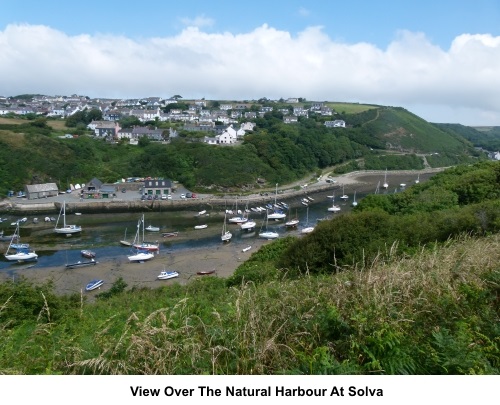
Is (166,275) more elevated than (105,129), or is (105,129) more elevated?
(105,129)

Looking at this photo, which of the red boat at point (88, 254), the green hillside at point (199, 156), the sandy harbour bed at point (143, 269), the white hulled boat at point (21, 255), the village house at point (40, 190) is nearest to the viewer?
the sandy harbour bed at point (143, 269)

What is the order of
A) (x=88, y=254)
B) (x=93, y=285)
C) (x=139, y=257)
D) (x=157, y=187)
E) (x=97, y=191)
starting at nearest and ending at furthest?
1. (x=93, y=285)
2. (x=139, y=257)
3. (x=88, y=254)
4. (x=97, y=191)
5. (x=157, y=187)

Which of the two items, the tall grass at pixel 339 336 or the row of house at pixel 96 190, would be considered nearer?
the tall grass at pixel 339 336

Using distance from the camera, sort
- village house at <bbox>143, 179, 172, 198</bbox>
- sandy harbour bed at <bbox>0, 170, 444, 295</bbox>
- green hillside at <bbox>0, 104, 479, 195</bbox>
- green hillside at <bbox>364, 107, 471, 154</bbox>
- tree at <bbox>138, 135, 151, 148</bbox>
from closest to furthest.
→ sandy harbour bed at <bbox>0, 170, 444, 295</bbox> → village house at <bbox>143, 179, 172, 198</bbox> → green hillside at <bbox>0, 104, 479, 195</bbox> → tree at <bbox>138, 135, 151, 148</bbox> → green hillside at <bbox>364, 107, 471, 154</bbox>

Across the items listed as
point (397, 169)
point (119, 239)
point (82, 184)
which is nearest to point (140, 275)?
point (119, 239)

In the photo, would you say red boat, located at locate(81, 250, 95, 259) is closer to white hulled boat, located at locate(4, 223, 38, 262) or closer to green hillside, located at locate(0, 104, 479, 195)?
white hulled boat, located at locate(4, 223, 38, 262)

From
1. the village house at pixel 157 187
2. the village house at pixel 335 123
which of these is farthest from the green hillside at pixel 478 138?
the village house at pixel 157 187

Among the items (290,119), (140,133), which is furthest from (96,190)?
(290,119)

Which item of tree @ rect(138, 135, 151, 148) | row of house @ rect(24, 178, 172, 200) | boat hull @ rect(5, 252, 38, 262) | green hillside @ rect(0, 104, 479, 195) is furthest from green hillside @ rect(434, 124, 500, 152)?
boat hull @ rect(5, 252, 38, 262)

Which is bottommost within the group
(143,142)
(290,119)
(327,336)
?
(143,142)

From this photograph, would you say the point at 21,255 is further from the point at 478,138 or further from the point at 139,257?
the point at 478,138

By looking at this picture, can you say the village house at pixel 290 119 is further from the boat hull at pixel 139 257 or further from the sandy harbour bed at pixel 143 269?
the boat hull at pixel 139 257

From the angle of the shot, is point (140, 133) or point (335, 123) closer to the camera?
point (140, 133)

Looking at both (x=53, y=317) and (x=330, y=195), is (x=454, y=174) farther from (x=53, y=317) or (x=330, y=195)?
(x=53, y=317)
